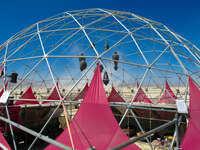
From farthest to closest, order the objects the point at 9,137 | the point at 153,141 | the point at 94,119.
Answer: the point at 153,141
the point at 9,137
the point at 94,119

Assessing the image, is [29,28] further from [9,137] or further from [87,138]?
[87,138]

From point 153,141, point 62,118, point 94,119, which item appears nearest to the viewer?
point 94,119

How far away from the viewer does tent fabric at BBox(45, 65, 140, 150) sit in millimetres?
5574

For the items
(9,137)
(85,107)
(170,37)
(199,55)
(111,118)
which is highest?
(170,37)

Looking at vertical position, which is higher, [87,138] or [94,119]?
[94,119]

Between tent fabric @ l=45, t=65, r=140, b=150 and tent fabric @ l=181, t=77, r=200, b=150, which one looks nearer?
tent fabric @ l=45, t=65, r=140, b=150

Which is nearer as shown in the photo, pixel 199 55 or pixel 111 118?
pixel 111 118

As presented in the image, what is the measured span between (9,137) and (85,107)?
806cm

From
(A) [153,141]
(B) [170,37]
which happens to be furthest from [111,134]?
(B) [170,37]

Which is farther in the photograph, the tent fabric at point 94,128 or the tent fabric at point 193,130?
the tent fabric at point 193,130

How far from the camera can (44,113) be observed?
14531 mm

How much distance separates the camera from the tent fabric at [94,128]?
5.57 metres

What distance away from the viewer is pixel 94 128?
5.93 m

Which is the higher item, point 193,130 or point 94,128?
point 94,128
